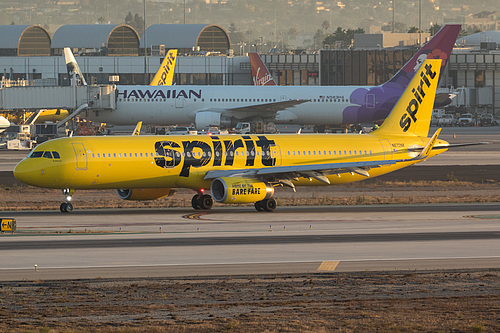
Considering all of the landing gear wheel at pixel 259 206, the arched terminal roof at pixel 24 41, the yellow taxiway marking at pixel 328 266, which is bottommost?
the landing gear wheel at pixel 259 206

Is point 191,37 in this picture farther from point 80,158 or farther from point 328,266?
point 328,266

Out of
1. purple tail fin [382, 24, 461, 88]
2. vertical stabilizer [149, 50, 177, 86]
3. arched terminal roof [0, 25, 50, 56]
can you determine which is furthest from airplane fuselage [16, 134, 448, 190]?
arched terminal roof [0, 25, 50, 56]

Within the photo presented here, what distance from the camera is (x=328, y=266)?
31219 millimetres

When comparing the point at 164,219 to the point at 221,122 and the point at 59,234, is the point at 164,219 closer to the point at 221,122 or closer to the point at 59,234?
the point at 59,234

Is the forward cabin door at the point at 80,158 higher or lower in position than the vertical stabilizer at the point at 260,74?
lower

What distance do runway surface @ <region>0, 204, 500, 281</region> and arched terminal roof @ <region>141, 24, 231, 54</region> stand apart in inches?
5225

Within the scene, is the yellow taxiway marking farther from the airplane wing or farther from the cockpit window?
the cockpit window

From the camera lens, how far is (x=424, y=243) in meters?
36.5

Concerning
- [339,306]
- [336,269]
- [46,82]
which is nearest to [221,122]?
[46,82]

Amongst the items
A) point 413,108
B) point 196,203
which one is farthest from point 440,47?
point 196,203

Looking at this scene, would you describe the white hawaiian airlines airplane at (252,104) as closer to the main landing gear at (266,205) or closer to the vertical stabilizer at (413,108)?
the vertical stabilizer at (413,108)

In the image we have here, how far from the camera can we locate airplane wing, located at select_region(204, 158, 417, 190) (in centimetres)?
4700

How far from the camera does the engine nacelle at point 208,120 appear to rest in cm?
9856

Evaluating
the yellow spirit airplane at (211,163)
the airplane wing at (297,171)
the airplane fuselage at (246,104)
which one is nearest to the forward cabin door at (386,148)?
the yellow spirit airplane at (211,163)
